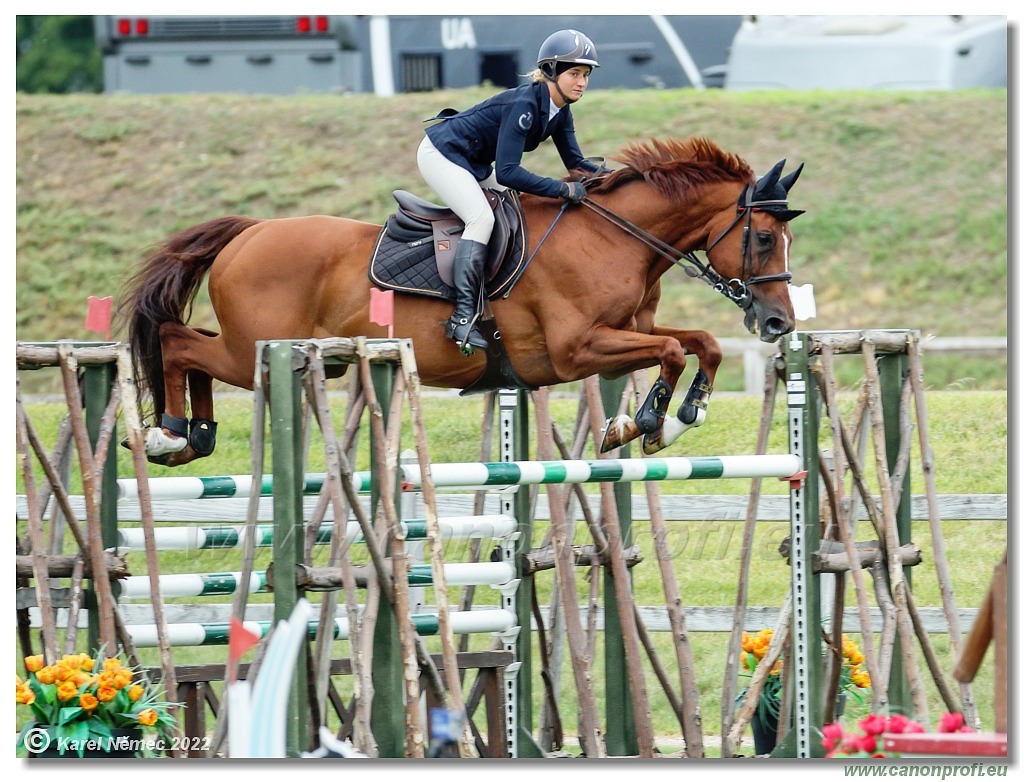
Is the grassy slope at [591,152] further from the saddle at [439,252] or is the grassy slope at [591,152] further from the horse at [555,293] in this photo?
the saddle at [439,252]

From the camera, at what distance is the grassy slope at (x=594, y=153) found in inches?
496

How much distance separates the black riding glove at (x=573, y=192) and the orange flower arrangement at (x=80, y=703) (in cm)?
227

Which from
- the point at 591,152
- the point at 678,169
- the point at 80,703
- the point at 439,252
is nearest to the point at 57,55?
the point at 591,152

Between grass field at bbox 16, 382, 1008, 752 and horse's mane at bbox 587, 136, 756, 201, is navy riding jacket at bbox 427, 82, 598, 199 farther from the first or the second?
grass field at bbox 16, 382, 1008, 752

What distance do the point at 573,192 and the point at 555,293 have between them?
1.26 feet

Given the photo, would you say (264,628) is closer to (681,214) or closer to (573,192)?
(573,192)

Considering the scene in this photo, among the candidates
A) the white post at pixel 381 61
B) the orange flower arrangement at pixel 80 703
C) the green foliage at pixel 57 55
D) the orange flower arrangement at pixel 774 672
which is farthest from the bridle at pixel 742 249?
the green foliage at pixel 57 55

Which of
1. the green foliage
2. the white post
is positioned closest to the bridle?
the white post

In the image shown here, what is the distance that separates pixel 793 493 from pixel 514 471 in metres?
1.02

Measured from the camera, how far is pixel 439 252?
199 inches

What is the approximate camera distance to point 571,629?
16.2 ft

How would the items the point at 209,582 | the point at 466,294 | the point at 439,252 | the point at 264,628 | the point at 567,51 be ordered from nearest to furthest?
the point at 264,628
the point at 209,582
the point at 567,51
the point at 466,294
the point at 439,252
